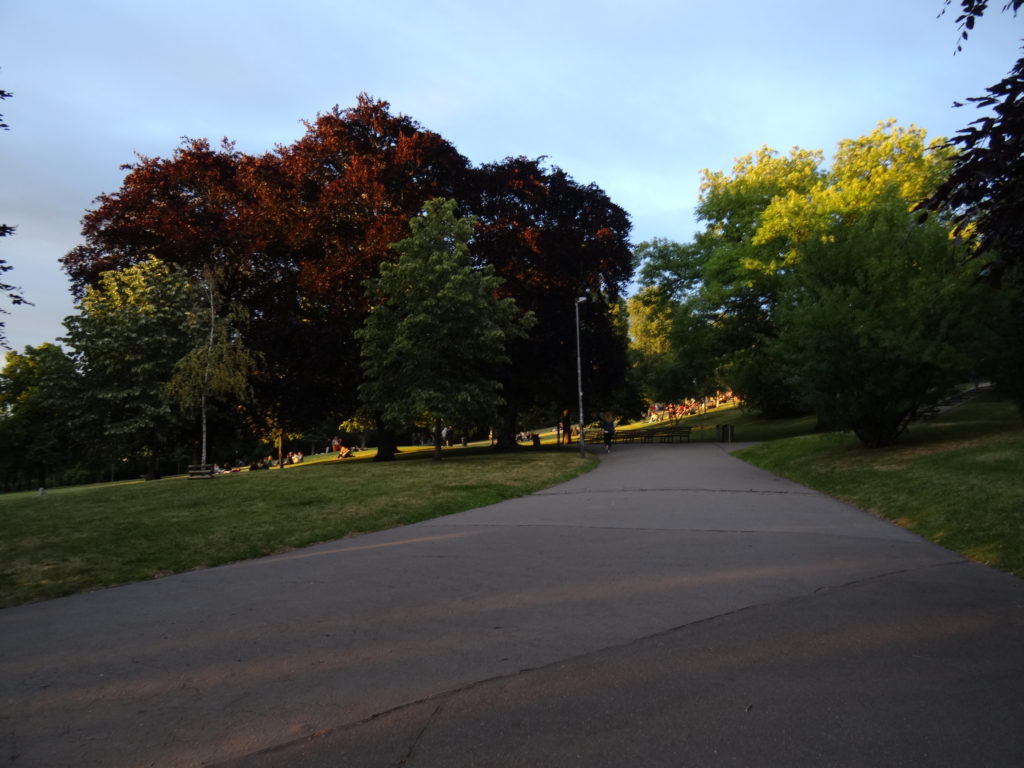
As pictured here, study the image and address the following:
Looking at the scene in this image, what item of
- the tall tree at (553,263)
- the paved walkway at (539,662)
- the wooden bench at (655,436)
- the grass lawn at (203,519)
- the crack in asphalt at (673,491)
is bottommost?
the paved walkway at (539,662)

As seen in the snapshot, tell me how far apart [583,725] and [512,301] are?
21.8 m

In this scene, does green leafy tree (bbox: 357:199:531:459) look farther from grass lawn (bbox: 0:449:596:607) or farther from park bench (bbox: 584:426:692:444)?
park bench (bbox: 584:426:692:444)

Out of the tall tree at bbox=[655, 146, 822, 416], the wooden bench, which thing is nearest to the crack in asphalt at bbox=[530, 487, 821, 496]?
the tall tree at bbox=[655, 146, 822, 416]

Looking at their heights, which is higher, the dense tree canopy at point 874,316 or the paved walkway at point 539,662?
the dense tree canopy at point 874,316

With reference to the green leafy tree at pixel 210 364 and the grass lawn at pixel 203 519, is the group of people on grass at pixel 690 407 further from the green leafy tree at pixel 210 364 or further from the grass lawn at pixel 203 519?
the grass lawn at pixel 203 519

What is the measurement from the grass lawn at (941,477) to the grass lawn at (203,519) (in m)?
6.60

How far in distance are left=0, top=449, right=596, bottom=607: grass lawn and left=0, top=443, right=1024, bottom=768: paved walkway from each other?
1017 mm

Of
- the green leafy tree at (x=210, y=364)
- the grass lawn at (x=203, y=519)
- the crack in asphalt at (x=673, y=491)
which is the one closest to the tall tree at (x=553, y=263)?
the green leafy tree at (x=210, y=364)

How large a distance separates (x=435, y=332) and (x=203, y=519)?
13243 mm

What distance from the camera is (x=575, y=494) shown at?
14.1m

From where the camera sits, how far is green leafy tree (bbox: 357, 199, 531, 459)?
906 inches

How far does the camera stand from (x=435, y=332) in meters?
23.4

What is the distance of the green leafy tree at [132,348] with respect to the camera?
26.4 metres

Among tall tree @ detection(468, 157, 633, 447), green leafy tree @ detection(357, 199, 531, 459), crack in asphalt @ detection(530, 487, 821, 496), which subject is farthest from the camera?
tall tree @ detection(468, 157, 633, 447)
